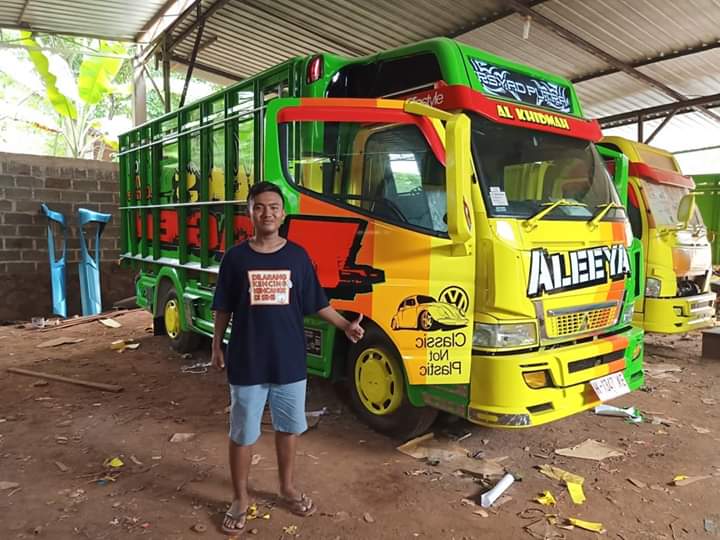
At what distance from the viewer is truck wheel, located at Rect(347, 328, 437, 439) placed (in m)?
3.77

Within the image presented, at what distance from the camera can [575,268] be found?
11.6 feet

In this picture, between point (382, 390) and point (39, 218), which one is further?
point (39, 218)

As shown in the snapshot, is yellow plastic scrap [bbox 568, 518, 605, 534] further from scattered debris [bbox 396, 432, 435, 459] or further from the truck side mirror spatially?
the truck side mirror

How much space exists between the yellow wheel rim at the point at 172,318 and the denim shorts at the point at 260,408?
12.4ft

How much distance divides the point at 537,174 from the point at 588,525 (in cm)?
232

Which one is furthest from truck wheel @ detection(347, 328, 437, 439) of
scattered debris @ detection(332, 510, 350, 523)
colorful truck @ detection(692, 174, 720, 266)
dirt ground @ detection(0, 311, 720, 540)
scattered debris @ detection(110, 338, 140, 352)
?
colorful truck @ detection(692, 174, 720, 266)

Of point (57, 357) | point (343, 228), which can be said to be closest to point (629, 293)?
point (343, 228)

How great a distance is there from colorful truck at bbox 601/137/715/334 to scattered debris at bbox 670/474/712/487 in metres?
3.13

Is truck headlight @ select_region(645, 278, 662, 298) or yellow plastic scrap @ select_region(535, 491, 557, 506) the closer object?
yellow plastic scrap @ select_region(535, 491, 557, 506)

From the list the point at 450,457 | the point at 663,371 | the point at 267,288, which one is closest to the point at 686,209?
the point at 663,371

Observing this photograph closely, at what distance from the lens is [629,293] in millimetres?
4020

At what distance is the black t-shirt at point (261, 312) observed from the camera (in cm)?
266

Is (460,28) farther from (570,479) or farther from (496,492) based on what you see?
(496,492)

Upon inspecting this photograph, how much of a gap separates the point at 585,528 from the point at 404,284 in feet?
5.47
